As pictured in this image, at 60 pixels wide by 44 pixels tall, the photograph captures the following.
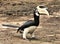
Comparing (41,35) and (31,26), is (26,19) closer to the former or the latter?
(41,35)

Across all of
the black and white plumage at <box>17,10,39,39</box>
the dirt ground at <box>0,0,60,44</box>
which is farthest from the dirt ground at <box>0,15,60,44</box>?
the black and white plumage at <box>17,10,39,39</box>

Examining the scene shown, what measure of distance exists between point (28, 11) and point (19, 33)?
404cm

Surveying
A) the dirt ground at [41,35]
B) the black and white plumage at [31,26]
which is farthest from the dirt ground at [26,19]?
the black and white plumage at [31,26]

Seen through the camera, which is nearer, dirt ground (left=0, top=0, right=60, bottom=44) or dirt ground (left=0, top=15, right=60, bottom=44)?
dirt ground (left=0, top=15, right=60, bottom=44)

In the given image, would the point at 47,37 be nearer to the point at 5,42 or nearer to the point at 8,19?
the point at 5,42

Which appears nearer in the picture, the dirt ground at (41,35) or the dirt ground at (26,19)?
the dirt ground at (41,35)

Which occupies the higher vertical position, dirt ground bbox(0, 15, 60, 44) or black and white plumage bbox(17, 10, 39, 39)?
black and white plumage bbox(17, 10, 39, 39)

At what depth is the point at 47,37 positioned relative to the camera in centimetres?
947

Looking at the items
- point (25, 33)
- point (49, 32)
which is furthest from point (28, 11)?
point (25, 33)

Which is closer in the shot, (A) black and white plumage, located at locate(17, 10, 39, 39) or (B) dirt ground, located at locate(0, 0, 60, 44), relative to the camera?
(A) black and white plumage, located at locate(17, 10, 39, 39)

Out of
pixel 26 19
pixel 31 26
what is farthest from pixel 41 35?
pixel 26 19

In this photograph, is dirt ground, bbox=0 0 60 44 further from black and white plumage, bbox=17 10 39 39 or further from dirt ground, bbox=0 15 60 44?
black and white plumage, bbox=17 10 39 39

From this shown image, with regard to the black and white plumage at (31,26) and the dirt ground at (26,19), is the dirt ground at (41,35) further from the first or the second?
the black and white plumage at (31,26)

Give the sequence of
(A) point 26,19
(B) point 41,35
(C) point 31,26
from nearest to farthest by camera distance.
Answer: (C) point 31,26, (B) point 41,35, (A) point 26,19
